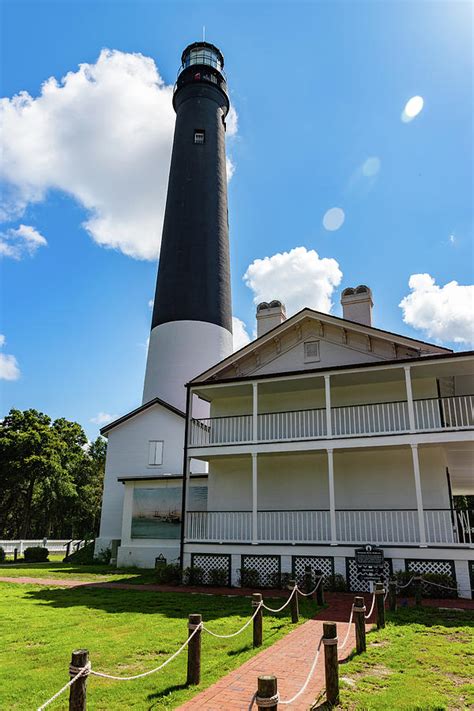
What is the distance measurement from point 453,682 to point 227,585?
10235 mm

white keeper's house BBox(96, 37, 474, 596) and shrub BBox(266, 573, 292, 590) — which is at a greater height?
white keeper's house BBox(96, 37, 474, 596)

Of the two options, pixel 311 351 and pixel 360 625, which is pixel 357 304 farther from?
pixel 360 625

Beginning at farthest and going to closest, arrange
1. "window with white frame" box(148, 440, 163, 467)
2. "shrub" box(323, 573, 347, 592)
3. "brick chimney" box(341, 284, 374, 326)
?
"window with white frame" box(148, 440, 163, 467), "brick chimney" box(341, 284, 374, 326), "shrub" box(323, 573, 347, 592)

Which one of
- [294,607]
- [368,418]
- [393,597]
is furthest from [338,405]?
[294,607]

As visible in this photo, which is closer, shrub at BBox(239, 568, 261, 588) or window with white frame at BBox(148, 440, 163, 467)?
shrub at BBox(239, 568, 261, 588)

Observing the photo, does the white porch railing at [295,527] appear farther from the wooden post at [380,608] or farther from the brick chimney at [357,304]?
the brick chimney at [357,304]

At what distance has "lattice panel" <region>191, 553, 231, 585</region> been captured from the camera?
630 inches

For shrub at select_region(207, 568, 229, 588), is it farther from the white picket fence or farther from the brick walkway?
the white picket fence

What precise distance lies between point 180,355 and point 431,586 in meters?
17.0

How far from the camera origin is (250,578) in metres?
15.5

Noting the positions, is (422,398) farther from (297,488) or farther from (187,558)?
(187,558)

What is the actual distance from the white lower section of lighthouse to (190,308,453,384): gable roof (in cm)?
790

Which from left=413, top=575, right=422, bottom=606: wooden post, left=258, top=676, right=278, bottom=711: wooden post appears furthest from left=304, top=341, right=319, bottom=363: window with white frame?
left=258, top=676, right=278, bottom=711: wooden post

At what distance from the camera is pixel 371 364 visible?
1579 centimetres
